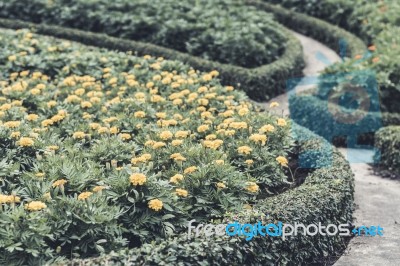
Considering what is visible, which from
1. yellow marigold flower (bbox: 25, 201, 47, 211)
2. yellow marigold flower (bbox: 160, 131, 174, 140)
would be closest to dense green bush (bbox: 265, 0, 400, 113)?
yellow marigold flower (bbox: 160, 131, 174, 140)

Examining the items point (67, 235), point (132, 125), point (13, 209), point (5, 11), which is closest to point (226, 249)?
point (67, 235)

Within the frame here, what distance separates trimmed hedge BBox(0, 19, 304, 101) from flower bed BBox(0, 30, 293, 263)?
216 centimetres

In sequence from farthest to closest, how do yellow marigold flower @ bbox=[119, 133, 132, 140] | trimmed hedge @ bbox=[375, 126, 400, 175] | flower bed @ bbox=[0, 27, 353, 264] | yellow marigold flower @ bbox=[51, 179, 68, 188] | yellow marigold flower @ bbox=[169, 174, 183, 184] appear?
trimmed hedge @ bbox=[375, 126, 400, 175] → yellow marigold flower @ bbox=[119, 133, 132, 140] → yellow marigold flower @ bbox=[169, 174, 183, 184] → yellow marigold flower @ bbox=[51, 179, 68, 188] → flower bed @ bbox=[0, 27, 353, 264]

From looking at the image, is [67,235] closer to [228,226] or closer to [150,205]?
[150,205]

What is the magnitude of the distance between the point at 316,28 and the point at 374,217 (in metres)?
8.95

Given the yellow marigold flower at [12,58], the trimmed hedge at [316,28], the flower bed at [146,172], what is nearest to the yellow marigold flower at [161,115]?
the flower bed at [146,172]

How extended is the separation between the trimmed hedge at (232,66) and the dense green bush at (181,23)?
1.20 feet

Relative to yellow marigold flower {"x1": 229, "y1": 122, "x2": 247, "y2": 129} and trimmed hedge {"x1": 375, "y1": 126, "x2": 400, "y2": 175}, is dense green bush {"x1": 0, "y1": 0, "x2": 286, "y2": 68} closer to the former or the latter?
trimmed hedge {"x1": 375, "y1": 126, "x2": 400, "y2": 175}

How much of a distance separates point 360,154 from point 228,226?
4.94 meters

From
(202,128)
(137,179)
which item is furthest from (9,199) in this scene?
(202,128)

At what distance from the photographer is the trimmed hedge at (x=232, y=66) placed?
481 inches

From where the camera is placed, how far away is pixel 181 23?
13.7 m

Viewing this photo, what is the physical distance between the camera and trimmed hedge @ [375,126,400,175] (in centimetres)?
943

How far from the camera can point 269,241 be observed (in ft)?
20.3
